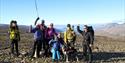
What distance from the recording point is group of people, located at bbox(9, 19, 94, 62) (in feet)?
57.0

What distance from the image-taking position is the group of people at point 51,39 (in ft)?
57.0

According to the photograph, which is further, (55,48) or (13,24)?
(13,24)

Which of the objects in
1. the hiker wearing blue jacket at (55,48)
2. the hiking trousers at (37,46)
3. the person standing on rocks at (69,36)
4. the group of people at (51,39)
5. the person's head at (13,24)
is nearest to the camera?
the hiker wearing blue jacket at (55,48)

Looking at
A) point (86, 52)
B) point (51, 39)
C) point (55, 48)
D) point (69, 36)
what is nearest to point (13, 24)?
point (51, 39)

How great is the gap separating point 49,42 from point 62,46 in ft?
2.49

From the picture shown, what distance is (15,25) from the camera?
18.0m

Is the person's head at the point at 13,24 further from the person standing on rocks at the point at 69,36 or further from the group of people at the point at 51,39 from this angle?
the person standing on rocks at the point at 69,36

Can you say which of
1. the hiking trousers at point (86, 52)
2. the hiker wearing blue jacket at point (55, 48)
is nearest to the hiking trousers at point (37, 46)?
the hiker wearing blue jacket at point (55, 48)

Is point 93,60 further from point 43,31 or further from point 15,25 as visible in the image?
point 15,25

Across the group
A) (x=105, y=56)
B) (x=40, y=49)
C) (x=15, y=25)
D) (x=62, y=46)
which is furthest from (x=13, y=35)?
(x=105, y=56)

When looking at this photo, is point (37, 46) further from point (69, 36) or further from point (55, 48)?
point (69, 36)

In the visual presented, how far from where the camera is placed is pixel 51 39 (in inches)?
717

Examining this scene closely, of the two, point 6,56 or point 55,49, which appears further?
point 6,56

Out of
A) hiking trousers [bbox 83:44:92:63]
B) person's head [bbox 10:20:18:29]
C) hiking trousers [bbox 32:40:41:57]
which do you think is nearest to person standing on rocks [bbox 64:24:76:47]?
hiking trousers [bbox 83:44:92:63]
